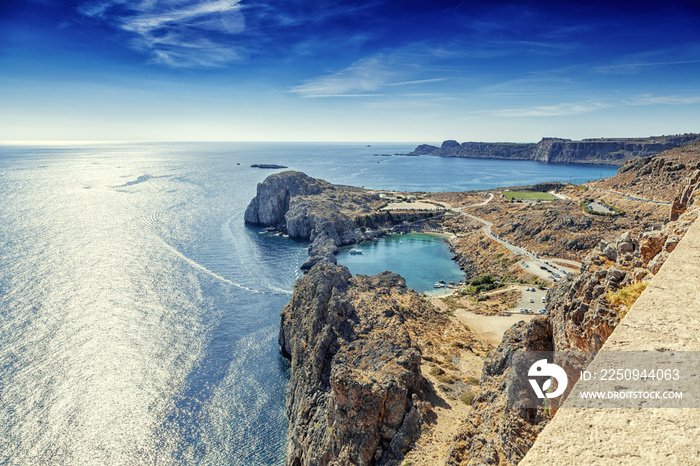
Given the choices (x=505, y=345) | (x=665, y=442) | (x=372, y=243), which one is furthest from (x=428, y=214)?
(x=665, y=442)

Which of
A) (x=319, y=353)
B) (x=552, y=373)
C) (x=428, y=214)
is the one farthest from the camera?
(x=428, y=214)

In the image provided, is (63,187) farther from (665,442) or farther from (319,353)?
(665,442)

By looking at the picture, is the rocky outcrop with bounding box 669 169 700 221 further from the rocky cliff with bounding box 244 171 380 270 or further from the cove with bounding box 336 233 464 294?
the rocky cliff with bounding box 244 171 380 270

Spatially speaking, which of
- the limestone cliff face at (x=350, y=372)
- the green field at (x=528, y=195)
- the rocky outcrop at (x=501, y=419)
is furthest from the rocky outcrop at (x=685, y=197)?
the green field at (x=528, y=195)

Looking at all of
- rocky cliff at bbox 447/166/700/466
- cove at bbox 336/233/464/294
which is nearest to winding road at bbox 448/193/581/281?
cove at bbox 336/233/464/294

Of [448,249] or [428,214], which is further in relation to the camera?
[428,214]

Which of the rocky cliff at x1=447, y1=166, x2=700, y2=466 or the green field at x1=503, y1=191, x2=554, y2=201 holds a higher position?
the rocky cliff at x1=447, y1=166, x2=700, y2=466
